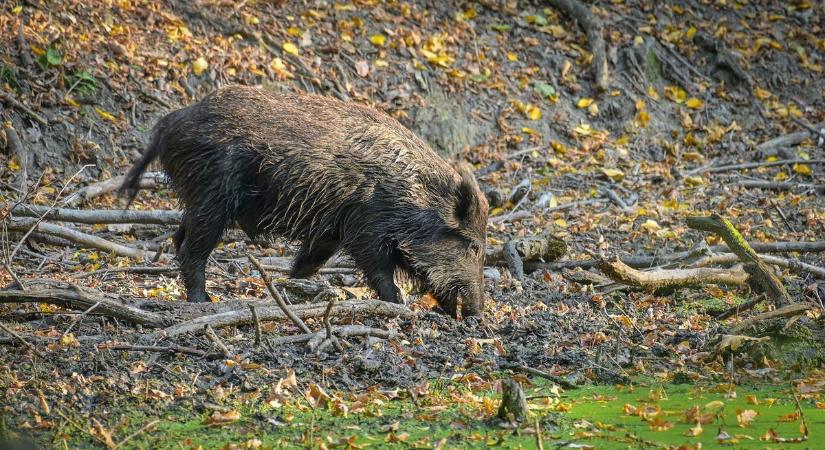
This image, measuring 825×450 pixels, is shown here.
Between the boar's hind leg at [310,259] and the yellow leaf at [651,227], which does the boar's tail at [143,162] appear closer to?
the boar's hind leg at [310,259]

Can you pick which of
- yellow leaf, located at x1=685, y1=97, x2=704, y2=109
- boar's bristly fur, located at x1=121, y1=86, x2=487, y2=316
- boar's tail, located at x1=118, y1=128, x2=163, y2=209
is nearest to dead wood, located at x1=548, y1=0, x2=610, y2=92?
yellow leaf, located at x1=685, y1=97, x2=704, y2=109

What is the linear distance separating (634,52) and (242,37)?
5.70 meters

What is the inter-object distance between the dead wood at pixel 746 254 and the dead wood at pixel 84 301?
3.47m

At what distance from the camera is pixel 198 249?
7.42 meters

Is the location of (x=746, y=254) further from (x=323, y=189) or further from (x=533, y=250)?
(x=323, y=189)

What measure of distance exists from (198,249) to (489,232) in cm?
360

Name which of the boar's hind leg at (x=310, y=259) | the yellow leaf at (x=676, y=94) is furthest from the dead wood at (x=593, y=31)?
the boar's hind leg at (x=310, y=259)

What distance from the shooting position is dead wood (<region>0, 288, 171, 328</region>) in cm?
573

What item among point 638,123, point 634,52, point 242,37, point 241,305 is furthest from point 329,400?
point 634,52

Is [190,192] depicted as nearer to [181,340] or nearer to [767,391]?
[181,340]

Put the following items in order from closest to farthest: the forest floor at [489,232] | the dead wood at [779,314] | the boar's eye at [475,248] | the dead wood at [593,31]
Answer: the forest floor at [489,232]
the dead wood at [779,314]
the boar's eye at [475,248]
the dead wood at [593,31]

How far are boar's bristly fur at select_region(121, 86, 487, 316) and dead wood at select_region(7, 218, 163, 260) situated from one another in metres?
0.91

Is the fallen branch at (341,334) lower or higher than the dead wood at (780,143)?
higher

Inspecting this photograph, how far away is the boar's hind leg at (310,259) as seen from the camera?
796 cm
